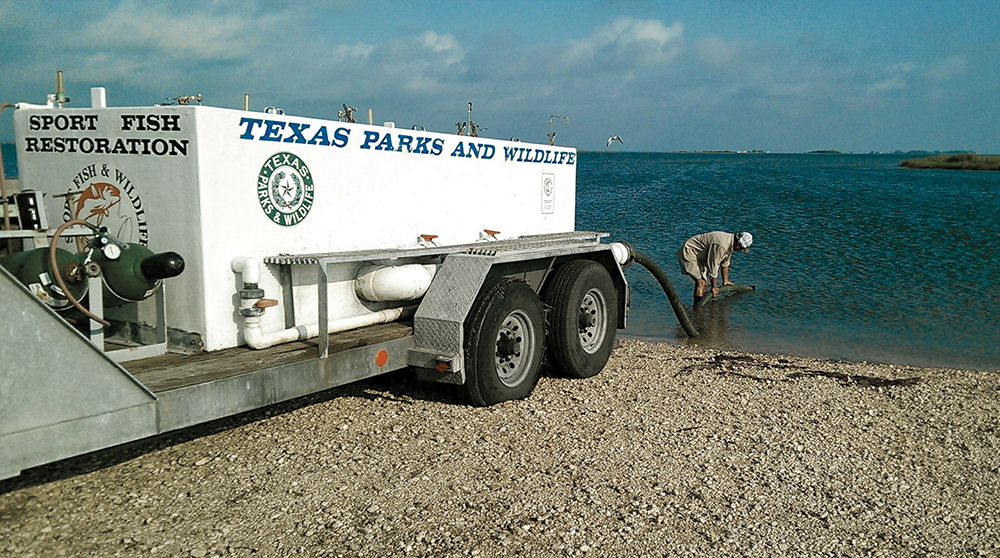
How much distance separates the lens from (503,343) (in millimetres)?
6438

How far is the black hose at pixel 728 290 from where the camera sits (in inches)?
558

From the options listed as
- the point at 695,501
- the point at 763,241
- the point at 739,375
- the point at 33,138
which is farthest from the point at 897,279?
the point at 33,138

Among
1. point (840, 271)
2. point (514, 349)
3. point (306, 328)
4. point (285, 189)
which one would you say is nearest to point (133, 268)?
point (285, 189)

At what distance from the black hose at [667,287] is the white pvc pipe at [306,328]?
431 centimetres

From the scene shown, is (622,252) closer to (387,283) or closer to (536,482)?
(387,283)

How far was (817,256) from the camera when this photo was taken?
20875mm

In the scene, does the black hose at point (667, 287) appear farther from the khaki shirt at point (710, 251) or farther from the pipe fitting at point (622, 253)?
the khaki shirt at point (710, 251)

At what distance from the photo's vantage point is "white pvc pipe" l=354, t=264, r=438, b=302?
613cm

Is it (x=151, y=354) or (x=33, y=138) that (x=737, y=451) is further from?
(x=33, y=138)

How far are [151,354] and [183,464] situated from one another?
2.90 feet

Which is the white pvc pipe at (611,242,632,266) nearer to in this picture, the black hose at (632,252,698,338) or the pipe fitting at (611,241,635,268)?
the pipe fitting at (611,241,635,268)

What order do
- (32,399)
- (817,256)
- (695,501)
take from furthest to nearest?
(817,256) → (695,501) → (32,399)

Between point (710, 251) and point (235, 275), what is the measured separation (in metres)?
10.6

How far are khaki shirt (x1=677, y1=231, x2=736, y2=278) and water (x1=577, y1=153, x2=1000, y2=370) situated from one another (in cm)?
80
